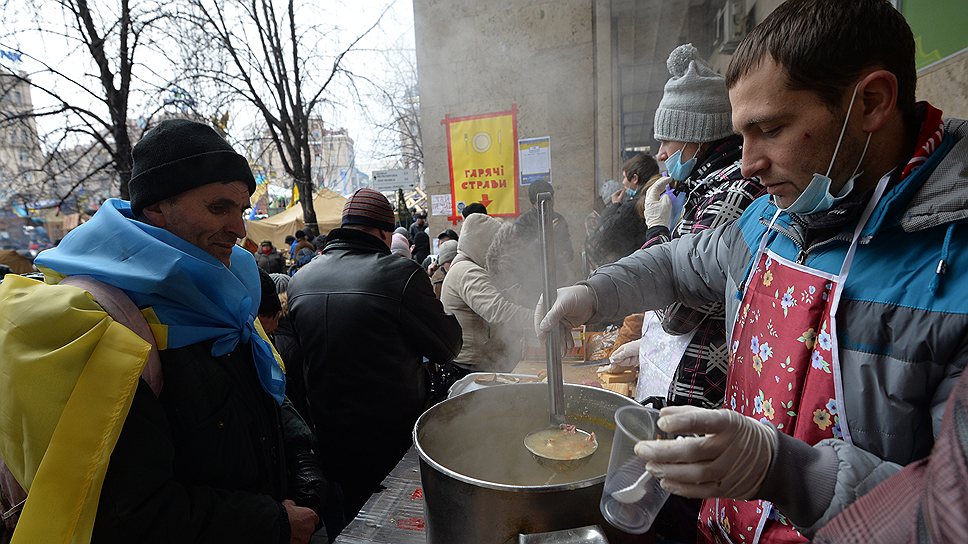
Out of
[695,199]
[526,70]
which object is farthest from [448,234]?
[695,199]

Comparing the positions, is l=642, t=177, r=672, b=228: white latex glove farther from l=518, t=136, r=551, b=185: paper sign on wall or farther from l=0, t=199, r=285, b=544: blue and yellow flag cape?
l=0, t=199, r=285, b=544: blue and yellow flag cape

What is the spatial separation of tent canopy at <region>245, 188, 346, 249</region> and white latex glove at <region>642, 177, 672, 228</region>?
14.2m

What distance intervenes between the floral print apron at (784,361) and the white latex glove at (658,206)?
8.67 feet

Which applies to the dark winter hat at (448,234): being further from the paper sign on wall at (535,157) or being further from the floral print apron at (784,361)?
the floral print apron at (784,361)

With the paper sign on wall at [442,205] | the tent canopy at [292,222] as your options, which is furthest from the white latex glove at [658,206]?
the tent canopy at [292,222]

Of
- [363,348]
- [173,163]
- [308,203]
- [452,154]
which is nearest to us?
[173,163]

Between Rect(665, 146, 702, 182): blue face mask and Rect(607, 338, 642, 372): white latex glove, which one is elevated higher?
Rect(665, 146, 702, 182): blue face mask

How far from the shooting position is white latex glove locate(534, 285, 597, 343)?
4.94 ft

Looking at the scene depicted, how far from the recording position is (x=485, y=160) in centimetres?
653

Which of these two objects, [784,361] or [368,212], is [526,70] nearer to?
[368,212]

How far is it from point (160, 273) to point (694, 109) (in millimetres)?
2182

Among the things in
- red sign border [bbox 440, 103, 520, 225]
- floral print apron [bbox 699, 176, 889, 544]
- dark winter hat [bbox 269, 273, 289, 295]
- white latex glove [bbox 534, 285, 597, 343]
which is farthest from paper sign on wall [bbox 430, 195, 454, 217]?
floral print apron [bbox 699, 176, 889, 544]

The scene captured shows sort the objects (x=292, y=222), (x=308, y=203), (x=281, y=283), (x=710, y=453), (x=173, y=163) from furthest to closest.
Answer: (x=292, y=222) < (x=308, y=203) < (x=281, y=283) < (x=173, y=163) < (x=710, y=453)

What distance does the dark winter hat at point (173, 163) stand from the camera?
1607 mm
